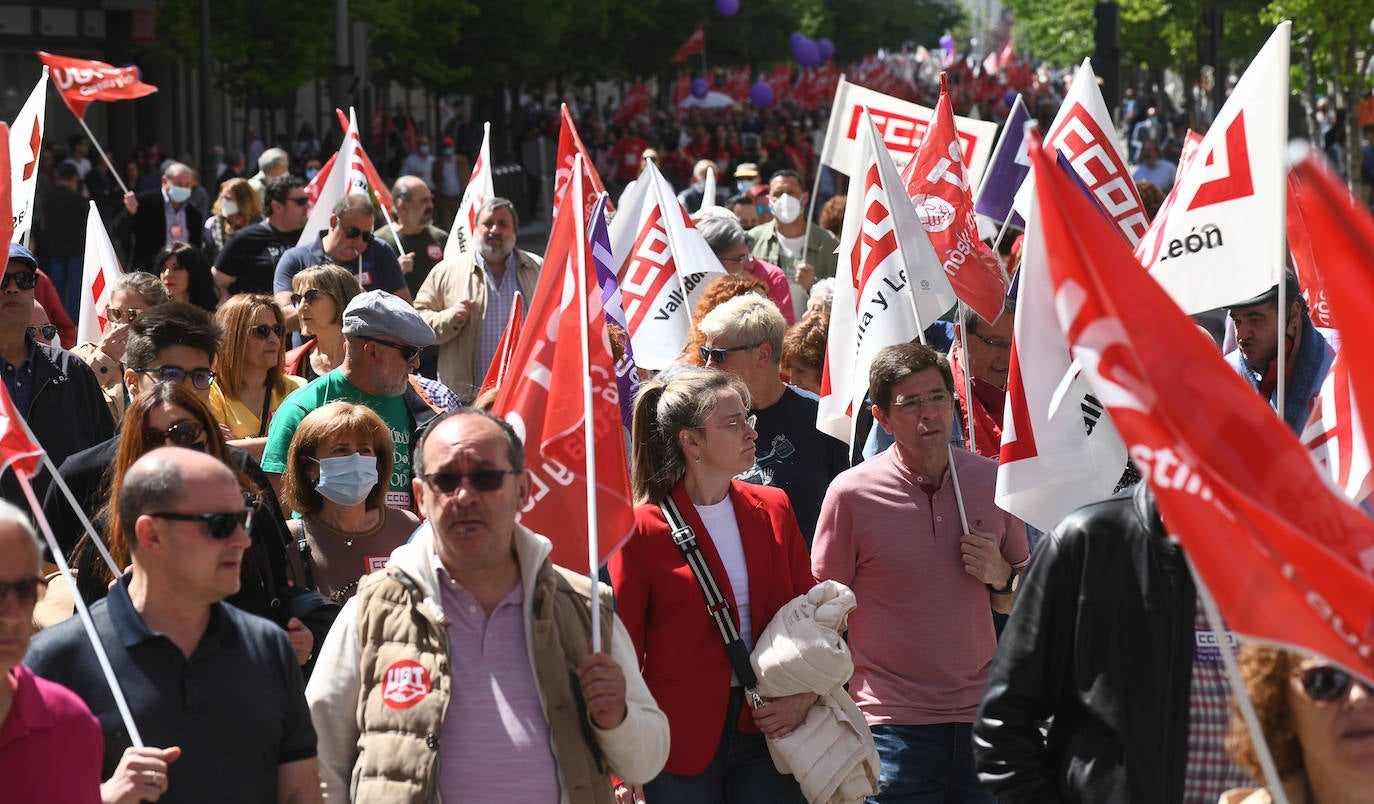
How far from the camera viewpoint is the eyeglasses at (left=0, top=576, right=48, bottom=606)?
10.9 feet

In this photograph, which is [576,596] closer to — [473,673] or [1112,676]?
[473,673]

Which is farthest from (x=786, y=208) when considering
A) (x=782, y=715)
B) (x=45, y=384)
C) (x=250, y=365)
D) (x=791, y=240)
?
(x=782, y=715)

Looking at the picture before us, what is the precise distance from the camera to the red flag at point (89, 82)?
13031mm

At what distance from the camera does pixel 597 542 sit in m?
4.60

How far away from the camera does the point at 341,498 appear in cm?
556

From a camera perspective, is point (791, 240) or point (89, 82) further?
point (89, 82)

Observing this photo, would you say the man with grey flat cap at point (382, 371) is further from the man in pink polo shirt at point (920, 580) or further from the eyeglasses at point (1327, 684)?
the eyeglasses at point (1327, 684)

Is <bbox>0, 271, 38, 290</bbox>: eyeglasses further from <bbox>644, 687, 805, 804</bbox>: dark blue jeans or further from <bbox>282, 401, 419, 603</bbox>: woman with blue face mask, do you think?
<bbox>644, 687, 805, 804</bbox>: dark blue jeans

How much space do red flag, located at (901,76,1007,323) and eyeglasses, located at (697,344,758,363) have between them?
4.49ft

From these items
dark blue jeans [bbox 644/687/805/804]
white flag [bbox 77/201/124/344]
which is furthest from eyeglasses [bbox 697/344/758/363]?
white flag [bbox 77/201/124/344]

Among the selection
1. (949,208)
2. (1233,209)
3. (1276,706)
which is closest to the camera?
(1276,706)

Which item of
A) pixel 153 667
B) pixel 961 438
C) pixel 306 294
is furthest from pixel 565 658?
pixel 306 294

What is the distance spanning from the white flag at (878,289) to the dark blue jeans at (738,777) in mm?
2164

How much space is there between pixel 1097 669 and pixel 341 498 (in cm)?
A: 261
